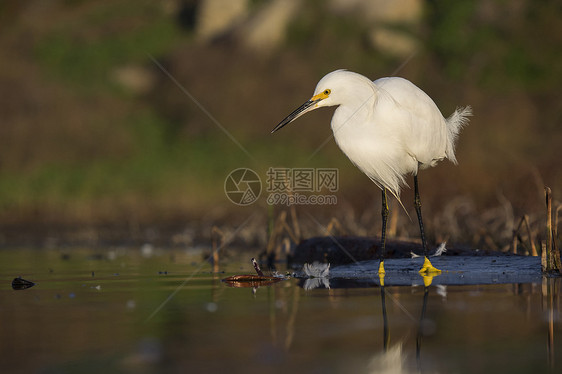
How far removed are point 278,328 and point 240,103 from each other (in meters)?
16.8

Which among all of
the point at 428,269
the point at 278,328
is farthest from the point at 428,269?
the point at 278,328

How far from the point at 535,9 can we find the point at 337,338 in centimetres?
2167

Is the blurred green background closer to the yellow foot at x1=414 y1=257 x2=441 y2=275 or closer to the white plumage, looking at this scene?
the white plumage

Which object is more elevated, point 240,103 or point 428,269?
point 240,103

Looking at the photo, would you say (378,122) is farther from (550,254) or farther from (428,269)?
(550,254)

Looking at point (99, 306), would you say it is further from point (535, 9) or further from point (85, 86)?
point (535, 9)

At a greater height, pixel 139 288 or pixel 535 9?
pixel 535 9

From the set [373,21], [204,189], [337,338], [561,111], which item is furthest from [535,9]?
[337,338]

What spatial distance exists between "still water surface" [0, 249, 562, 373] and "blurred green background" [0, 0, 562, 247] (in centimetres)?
509

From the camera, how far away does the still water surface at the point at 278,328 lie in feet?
12.8

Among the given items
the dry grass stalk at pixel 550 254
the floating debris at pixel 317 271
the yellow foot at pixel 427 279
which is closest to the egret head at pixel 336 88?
the floating debris at pixel 317 271

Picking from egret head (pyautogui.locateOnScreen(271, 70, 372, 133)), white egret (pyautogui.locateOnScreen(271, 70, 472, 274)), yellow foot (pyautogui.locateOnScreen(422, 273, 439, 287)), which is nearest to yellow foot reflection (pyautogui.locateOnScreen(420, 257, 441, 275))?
white egret (pyautogui.locateOnScreen(271, 70, 472, 274))

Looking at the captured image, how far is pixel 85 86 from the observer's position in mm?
23859

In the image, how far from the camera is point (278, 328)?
4.91 meters
